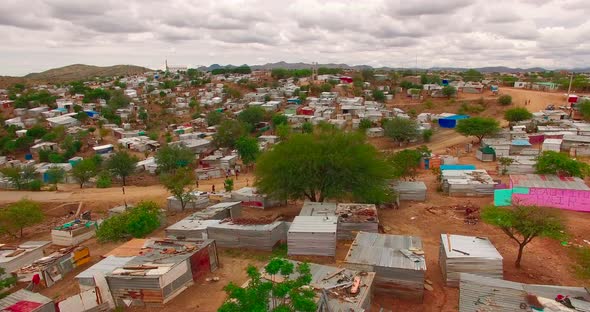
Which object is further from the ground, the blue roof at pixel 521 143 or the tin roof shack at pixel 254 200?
the blue roof at pixel 521 143

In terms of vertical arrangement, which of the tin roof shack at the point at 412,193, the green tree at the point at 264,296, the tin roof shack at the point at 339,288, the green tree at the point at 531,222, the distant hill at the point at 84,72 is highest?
the distant hill at the point at 84,72

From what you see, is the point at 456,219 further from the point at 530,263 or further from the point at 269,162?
the point at 269,162

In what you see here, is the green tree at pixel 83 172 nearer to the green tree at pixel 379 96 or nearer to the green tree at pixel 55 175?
the green tree at pixel 55 175

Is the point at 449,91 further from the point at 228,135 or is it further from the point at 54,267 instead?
the point at 54,267

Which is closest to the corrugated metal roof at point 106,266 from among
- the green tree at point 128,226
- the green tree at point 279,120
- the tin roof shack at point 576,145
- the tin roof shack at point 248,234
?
the green tree at point 128,226

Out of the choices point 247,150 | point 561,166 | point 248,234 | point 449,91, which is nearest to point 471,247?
point 248,234

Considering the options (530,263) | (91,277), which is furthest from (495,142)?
(91,277)
